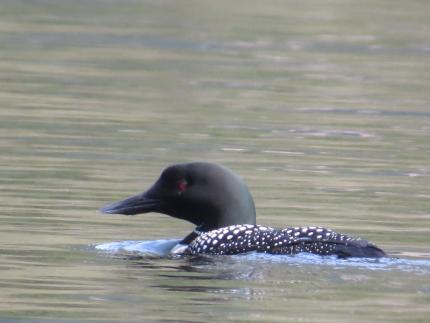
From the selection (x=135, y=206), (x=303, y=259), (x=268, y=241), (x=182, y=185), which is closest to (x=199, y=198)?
(x=182, y=185)

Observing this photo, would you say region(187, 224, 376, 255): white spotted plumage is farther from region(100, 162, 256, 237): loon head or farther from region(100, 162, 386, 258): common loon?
region(100, 162, 256, 237): loon head

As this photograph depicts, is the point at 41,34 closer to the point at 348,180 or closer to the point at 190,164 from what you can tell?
the point at 348,180

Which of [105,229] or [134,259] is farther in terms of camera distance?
[105,229]

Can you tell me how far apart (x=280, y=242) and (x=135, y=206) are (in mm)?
1139

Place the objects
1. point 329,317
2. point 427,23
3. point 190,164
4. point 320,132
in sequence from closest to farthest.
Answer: point 329,317 < point 190,164 < point 320,132 < point 427,23

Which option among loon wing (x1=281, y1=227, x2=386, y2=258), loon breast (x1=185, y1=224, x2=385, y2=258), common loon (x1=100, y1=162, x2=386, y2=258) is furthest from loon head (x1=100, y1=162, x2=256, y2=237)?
loon wing (x1=281, y1=227, x2=386, y2=258)

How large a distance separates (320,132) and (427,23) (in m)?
14.5

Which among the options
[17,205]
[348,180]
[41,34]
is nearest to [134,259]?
[17,205]

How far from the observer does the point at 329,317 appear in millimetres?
7613

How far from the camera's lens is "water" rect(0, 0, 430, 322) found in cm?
816

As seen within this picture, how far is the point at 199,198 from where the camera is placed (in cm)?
973

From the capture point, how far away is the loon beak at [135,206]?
32.4 feet

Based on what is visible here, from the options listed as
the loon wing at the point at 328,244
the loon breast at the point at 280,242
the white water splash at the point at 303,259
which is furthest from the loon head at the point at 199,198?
the loon wing at the point at 328,244

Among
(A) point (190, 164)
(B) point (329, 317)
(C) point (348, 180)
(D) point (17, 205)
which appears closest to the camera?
(B) point (329, 317)
